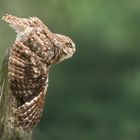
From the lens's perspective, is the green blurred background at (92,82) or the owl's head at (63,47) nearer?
the owl's head at (63,47)

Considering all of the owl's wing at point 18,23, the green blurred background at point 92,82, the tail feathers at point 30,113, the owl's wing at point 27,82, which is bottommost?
the green blurred background at point 92,82

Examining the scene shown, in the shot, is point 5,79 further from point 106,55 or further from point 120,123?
point 106,55

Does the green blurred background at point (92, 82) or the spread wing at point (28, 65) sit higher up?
the spread wing at point (28, 65)

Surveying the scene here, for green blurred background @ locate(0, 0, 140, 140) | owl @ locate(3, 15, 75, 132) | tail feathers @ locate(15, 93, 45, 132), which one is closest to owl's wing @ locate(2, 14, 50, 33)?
owl @ locate(3, 15, 75, 132)

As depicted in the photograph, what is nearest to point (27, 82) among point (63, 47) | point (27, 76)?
point (27, 76)

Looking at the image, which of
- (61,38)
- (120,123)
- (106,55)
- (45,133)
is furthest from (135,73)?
(61,38)

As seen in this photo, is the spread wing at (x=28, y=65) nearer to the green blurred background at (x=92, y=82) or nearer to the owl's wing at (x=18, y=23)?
the owl's wing at (x=18, y=23)

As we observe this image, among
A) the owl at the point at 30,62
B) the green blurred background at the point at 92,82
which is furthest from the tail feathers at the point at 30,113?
the green blurred background at the point at 92,82

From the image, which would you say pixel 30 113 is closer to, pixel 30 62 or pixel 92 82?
pixel 30 62
